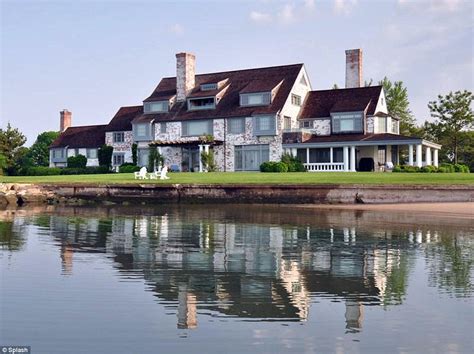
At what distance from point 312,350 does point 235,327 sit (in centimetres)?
129

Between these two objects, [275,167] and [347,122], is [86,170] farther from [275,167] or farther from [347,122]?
[347,122]

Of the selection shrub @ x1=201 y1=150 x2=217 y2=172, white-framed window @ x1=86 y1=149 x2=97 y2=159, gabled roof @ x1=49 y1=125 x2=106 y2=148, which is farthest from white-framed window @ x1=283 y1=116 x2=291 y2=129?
white-framed window @ x1=86 y1=149 x2=97 y2=159

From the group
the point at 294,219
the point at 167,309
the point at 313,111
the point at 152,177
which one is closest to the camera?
the point at 167,309

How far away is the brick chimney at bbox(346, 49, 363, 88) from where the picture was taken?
2223 inches

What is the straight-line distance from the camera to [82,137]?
69.4 meters

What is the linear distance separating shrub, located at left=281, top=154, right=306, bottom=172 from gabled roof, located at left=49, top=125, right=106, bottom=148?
2497 cm

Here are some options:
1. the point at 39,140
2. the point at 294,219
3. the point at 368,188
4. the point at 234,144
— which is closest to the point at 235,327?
the point at 294,219

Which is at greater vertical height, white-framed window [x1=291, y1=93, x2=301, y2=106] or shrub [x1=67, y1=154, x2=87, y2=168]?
white-framed window [x1=291, y1=93, x2=301, y2=106]

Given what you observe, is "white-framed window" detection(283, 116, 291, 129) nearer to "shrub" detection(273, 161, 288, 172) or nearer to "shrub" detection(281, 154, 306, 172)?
"shrub" detection(281, 154, 306, 172)

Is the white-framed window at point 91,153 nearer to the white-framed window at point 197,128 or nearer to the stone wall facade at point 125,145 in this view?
the stone wall facade at point 125,145

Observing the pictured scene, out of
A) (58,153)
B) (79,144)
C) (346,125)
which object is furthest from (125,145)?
(346,125)

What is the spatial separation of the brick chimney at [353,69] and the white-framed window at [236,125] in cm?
A: 1157

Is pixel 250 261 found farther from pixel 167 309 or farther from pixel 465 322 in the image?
pixel 465 322

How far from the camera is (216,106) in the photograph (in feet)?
189
